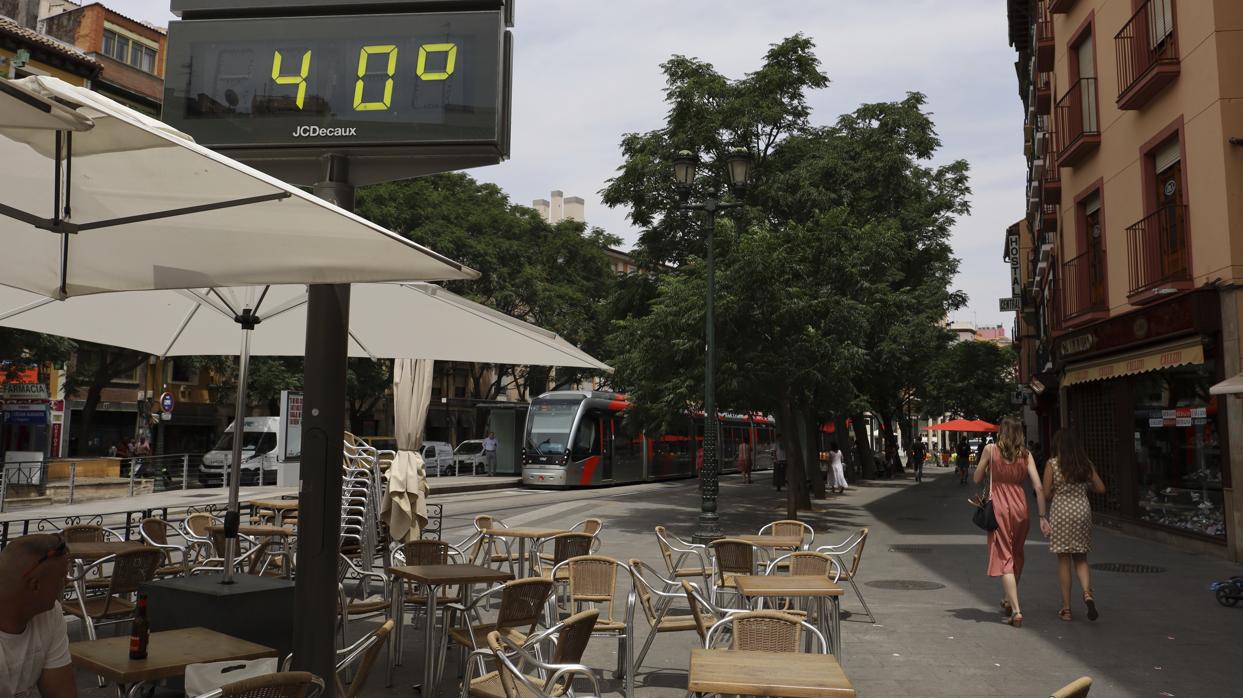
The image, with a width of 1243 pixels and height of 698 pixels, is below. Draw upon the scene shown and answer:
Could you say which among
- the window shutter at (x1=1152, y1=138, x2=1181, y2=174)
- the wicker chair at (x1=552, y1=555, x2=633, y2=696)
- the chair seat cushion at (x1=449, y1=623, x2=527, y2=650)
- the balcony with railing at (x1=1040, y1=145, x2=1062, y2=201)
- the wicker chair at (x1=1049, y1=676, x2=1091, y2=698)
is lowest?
the chair seat cushion at (x1=449, y1=623, x2=527, y2=650)

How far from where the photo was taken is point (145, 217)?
3.57 meters

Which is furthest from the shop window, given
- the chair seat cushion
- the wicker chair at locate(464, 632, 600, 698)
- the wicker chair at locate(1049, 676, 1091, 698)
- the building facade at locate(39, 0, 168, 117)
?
the building facade at locate(39, 0, 168, 117)

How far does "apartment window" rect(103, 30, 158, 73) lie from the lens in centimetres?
3969

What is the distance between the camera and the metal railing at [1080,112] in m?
17.5

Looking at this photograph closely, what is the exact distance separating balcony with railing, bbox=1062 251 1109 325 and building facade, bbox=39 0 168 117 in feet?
117

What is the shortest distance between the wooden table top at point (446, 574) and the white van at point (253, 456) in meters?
23.9

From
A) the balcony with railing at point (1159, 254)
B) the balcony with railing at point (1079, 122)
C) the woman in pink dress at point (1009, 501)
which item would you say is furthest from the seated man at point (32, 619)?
the balcony with railing at point (1079, 122)

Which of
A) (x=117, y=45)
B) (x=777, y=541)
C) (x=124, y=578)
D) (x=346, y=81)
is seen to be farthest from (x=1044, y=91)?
(x=117, y=45)

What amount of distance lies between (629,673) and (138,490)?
23.4 meters

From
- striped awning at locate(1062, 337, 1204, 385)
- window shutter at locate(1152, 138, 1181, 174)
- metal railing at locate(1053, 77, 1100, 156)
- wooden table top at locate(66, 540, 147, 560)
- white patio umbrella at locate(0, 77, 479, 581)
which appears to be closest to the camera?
white patio umbrella at locate(0, 77, 479, 581)

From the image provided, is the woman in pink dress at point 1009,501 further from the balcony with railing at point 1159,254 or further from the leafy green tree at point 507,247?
the leafy green tree at point 507,247

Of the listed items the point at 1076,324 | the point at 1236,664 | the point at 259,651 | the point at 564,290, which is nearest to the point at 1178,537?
the point at 1076,324

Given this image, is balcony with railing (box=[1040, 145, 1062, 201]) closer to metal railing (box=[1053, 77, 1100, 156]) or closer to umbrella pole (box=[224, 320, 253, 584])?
metal railing (box=[1053, 77, 1100, 156])

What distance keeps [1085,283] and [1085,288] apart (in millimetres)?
98
